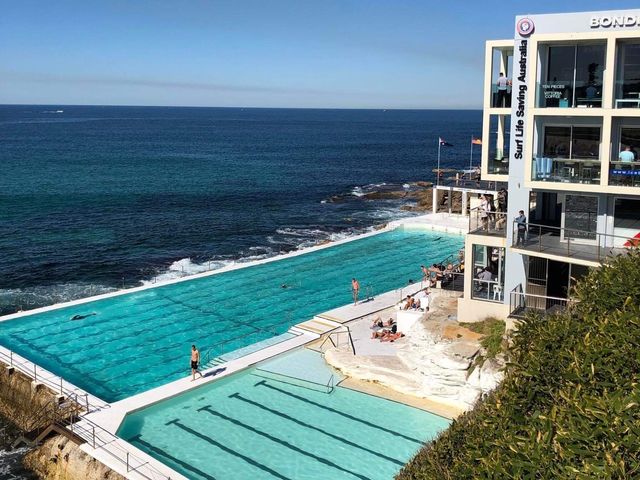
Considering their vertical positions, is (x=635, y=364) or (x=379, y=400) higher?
(x=635, y=364)

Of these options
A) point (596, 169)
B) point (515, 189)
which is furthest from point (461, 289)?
point (596, 169)

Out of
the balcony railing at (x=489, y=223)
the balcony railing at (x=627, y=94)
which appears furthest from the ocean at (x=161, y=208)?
the balcony railing at (x=627, y=94)

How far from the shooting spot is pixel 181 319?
30.1 m

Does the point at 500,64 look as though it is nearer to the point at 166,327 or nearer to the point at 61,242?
the point at 166,327

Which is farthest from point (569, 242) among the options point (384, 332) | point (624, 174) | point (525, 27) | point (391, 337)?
point (384, 332)

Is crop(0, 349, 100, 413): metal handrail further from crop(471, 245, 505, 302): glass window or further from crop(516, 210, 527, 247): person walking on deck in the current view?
crop(516, 210, 527, 247): person walking on deck

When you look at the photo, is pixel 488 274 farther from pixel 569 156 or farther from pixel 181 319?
pixel 181 319

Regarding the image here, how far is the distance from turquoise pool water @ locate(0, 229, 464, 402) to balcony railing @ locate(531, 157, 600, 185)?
12.7 m

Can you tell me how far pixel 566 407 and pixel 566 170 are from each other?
1369 centimetres

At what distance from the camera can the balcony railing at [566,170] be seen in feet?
70.5

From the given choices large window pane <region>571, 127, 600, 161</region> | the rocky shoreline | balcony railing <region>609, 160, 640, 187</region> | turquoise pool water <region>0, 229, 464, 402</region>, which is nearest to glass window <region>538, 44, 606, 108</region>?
large window pane <region>571, 127, 600, 161</region>

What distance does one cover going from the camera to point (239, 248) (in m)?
52.5

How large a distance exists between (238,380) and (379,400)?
5.16 meters

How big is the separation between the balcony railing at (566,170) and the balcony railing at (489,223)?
2.74 meters
